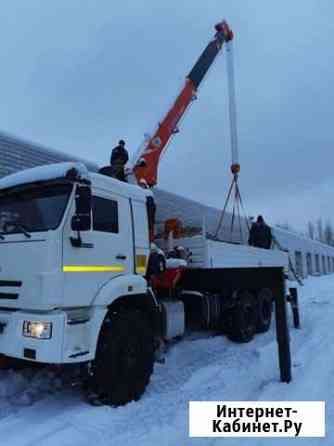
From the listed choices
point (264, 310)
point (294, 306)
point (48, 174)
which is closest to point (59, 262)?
point (48, 174)

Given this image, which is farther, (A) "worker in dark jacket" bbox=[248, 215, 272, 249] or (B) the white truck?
(A) "worker in dark jacket" bbox=[248, 215, 272, 249]

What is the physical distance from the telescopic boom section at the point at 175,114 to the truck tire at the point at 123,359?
134 inches

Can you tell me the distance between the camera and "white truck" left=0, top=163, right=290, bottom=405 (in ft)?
13.6

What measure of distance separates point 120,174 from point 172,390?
3.15 metres

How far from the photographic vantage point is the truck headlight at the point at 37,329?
13.2 ft

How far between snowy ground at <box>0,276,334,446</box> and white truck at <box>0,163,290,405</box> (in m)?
0.37

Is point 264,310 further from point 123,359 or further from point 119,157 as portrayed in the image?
point 123,359

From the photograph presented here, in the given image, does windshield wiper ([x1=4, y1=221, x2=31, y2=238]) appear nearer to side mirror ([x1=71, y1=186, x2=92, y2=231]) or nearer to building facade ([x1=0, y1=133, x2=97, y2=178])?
side mirror ([x1=71, y1=186, x2=92, y2=231])

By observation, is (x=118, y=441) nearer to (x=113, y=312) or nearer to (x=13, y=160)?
(x=113, y=312)

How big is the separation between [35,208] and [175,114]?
16.9ft

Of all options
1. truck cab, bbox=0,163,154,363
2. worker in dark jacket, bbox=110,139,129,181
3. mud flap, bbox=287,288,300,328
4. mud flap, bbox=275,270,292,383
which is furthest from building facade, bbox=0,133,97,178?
mud flap, bbox=287,288,300,328

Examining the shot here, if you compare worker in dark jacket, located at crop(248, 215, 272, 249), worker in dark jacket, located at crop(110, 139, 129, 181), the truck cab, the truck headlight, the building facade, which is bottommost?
the truck headlight

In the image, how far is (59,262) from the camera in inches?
166

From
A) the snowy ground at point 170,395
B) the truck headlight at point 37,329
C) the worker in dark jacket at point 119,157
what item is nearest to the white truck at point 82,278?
the truck headlight at point 37,329
